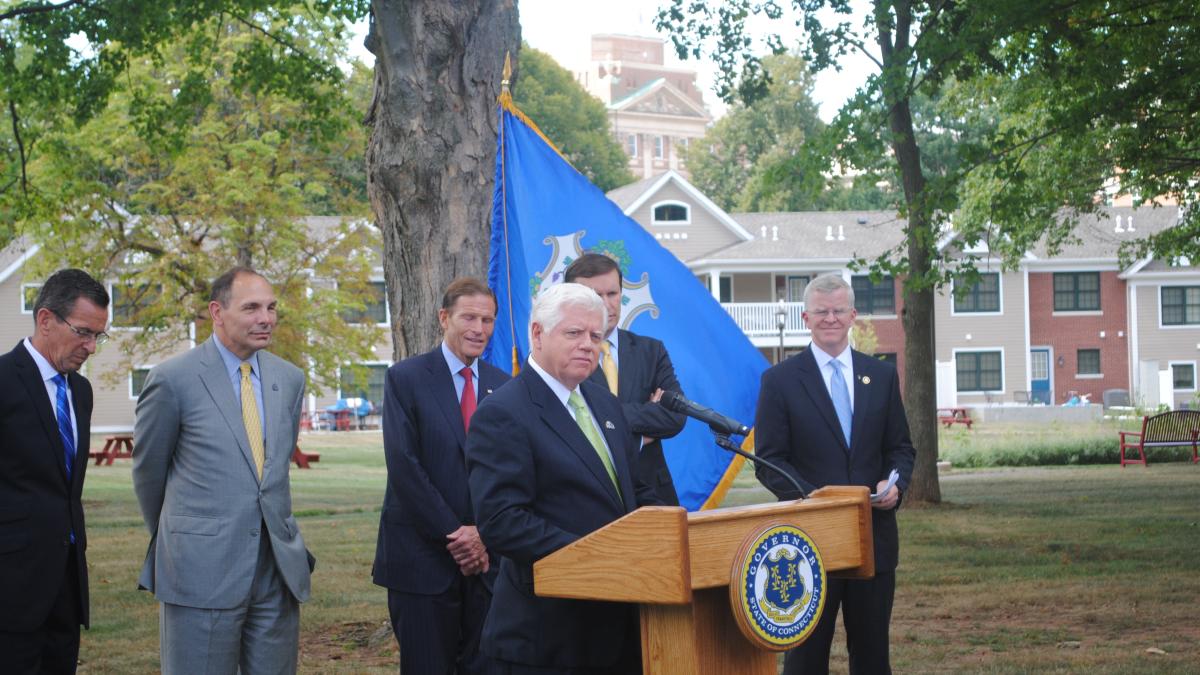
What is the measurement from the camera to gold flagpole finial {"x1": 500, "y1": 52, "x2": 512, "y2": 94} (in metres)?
8.74

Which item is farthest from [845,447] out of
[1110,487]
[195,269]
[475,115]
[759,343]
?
[759,343]

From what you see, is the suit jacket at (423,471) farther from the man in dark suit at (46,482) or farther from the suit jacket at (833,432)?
the suit jacket at (833,432)

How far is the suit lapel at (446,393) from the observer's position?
5973mm

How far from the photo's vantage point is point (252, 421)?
5523 mm

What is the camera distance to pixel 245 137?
31.6 m

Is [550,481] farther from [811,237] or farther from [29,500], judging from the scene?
[811,237]

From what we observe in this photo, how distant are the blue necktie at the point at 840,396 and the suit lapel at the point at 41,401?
344cm

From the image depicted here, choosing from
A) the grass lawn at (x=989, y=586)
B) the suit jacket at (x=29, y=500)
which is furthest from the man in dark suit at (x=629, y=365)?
the grass lawn at (x=989, y=586)

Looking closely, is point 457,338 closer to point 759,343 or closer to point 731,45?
point 731,45

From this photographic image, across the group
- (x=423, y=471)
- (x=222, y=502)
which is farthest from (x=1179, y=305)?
(x=222, y=502)

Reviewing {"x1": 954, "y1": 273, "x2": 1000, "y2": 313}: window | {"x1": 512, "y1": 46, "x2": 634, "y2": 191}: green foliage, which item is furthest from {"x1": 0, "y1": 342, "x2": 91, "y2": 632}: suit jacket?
{"x1": 512, "y1": 46, "x2": 634, "y2": 191}: green foliage

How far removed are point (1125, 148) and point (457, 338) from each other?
16.0 meters

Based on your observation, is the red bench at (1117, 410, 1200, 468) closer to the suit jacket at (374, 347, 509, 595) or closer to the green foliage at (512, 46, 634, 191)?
the suit jacket at (374, 347, 509, 595)

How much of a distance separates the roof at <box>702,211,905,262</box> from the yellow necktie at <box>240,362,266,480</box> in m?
48.4
